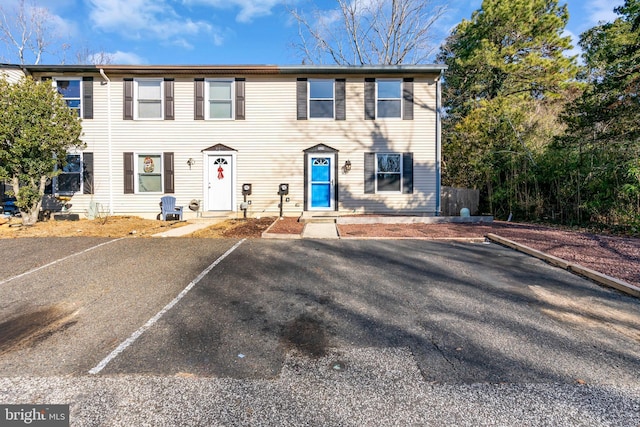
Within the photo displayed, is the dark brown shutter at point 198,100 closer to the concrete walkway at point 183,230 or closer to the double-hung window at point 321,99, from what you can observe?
the double-hung window at point 321,99

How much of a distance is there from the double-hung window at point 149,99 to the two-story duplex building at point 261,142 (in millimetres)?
35

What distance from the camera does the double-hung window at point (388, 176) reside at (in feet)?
36.3

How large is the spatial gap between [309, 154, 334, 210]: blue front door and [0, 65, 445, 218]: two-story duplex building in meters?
0.04

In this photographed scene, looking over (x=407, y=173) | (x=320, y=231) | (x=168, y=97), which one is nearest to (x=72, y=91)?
(x=168, y=97)

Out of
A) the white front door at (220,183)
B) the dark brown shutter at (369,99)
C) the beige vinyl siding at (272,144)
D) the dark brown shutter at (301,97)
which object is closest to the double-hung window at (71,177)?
the beige vinyl siding at (272,144)

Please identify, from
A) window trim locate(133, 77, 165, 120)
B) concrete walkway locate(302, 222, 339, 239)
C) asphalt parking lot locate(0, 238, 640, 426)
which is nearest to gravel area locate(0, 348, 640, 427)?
asphalt parking lot locate(0, 238, 640, 426)

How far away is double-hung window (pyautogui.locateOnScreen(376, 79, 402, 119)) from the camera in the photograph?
11.0 meters

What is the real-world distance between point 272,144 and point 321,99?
2361 millimetres

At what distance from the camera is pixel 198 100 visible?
1083 centimetres

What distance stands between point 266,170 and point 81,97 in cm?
678

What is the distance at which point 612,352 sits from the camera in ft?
8.25

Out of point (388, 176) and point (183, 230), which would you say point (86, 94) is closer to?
point (183, 230)

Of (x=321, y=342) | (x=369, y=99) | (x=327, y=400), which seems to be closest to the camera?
(x=327, y=400)

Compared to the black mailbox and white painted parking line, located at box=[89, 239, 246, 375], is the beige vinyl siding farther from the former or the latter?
white painted parking line, located at box=[89, 239, 246, 375]
